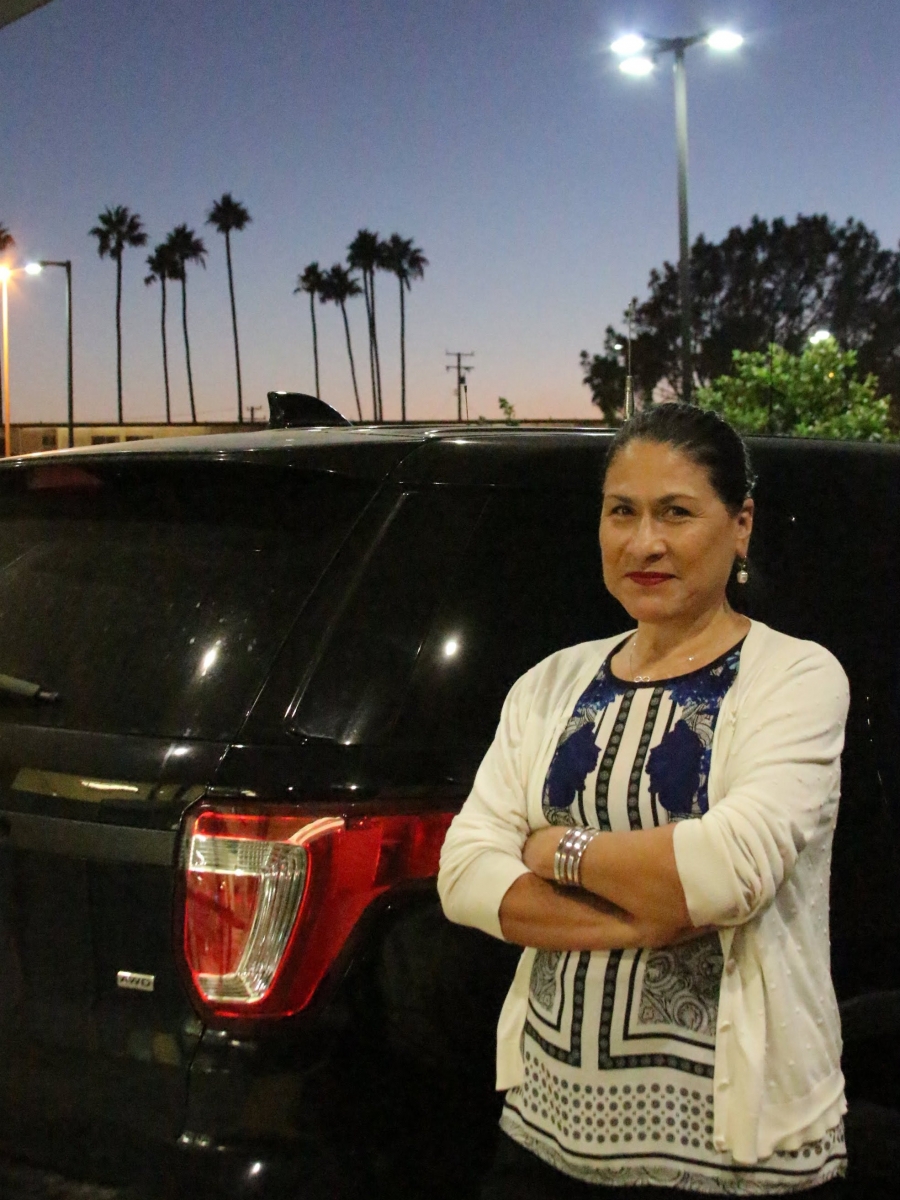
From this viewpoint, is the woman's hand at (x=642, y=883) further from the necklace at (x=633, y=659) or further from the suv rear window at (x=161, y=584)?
the suv rear window at (x=161, y=584)

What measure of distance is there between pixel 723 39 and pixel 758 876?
20.3 m

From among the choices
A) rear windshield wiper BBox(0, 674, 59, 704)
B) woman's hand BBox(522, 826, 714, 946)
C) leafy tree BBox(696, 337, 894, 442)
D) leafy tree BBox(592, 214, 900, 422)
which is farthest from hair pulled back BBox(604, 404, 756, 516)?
leafy tree BBox(592, 214, 900, 422)

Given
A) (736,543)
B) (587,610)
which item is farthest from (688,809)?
(587,610)

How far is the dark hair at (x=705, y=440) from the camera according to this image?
6.17 ft

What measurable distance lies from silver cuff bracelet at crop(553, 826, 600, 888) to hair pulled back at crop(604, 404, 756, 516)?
0.52 meters

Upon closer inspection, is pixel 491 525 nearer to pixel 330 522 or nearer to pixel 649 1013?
pixel 330 522

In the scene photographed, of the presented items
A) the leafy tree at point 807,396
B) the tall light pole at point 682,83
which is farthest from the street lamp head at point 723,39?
the leafy tree at point 807,396

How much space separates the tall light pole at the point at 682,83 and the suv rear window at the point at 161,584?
17368 mm

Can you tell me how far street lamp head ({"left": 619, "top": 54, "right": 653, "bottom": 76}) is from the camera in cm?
1914

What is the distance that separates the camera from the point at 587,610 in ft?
7.55

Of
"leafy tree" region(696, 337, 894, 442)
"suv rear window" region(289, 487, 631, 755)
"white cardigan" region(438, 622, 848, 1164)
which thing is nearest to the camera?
"white cardigan" region(438, 622, 848, 1164)

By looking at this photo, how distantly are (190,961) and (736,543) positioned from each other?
1006mm

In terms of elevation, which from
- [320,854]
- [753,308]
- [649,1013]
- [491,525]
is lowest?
[649,1013]

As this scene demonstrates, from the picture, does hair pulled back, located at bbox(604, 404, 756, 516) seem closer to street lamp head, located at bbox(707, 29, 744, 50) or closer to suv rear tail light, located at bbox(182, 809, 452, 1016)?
suv rear tail light, located at bbox(182, 809, 452, 1016)
